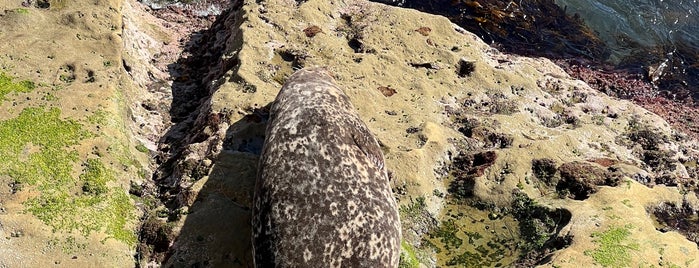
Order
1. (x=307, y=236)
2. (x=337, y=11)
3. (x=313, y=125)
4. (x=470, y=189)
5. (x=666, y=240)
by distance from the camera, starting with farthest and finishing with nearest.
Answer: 1. (x=337, y=11)
2. (x=470, y=189)
3. (x=666, y=240)
4. (x=313, y=125)
5. (x=307, y=236)

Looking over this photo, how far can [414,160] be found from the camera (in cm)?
1015

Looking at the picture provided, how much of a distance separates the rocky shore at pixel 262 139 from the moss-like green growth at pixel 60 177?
3 centimetres

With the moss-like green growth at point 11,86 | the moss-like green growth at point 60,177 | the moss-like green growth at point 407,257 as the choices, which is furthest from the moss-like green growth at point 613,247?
the moss-like green growth at point 11,86

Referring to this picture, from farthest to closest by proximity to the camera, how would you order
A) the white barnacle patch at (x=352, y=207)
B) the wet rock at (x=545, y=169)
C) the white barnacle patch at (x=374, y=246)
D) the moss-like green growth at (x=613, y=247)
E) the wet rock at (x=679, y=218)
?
the wet rock at (x=545, y=169) → the wet rock at (x=679, y=218) → the moss-like green growth at (x=613, y=247) → the white barnacle patch at (x=352, y=207) → the white barnacle patch at (x=374, y=246)

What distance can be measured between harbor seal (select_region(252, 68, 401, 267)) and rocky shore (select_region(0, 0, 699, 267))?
1254mm

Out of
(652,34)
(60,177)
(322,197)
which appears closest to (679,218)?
(322,197)

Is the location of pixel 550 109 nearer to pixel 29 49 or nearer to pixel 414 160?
pixel 414 160

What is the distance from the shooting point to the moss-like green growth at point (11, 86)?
9.39 metres

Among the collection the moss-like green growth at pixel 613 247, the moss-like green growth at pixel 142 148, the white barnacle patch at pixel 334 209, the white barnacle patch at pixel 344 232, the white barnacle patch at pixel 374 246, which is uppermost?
the white barnacle patch at pixel 334 209

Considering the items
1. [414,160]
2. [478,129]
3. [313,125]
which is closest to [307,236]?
[313,125]

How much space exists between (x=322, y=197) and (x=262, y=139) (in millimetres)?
3298

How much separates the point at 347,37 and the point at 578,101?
6.16 meters

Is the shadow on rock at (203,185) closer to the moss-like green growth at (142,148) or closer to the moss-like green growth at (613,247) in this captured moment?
the moss-like green growth at (142,148)

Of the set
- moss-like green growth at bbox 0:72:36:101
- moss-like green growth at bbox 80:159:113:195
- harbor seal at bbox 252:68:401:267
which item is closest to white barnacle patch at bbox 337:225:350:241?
harbor seal at bbox 252:68:401:267
